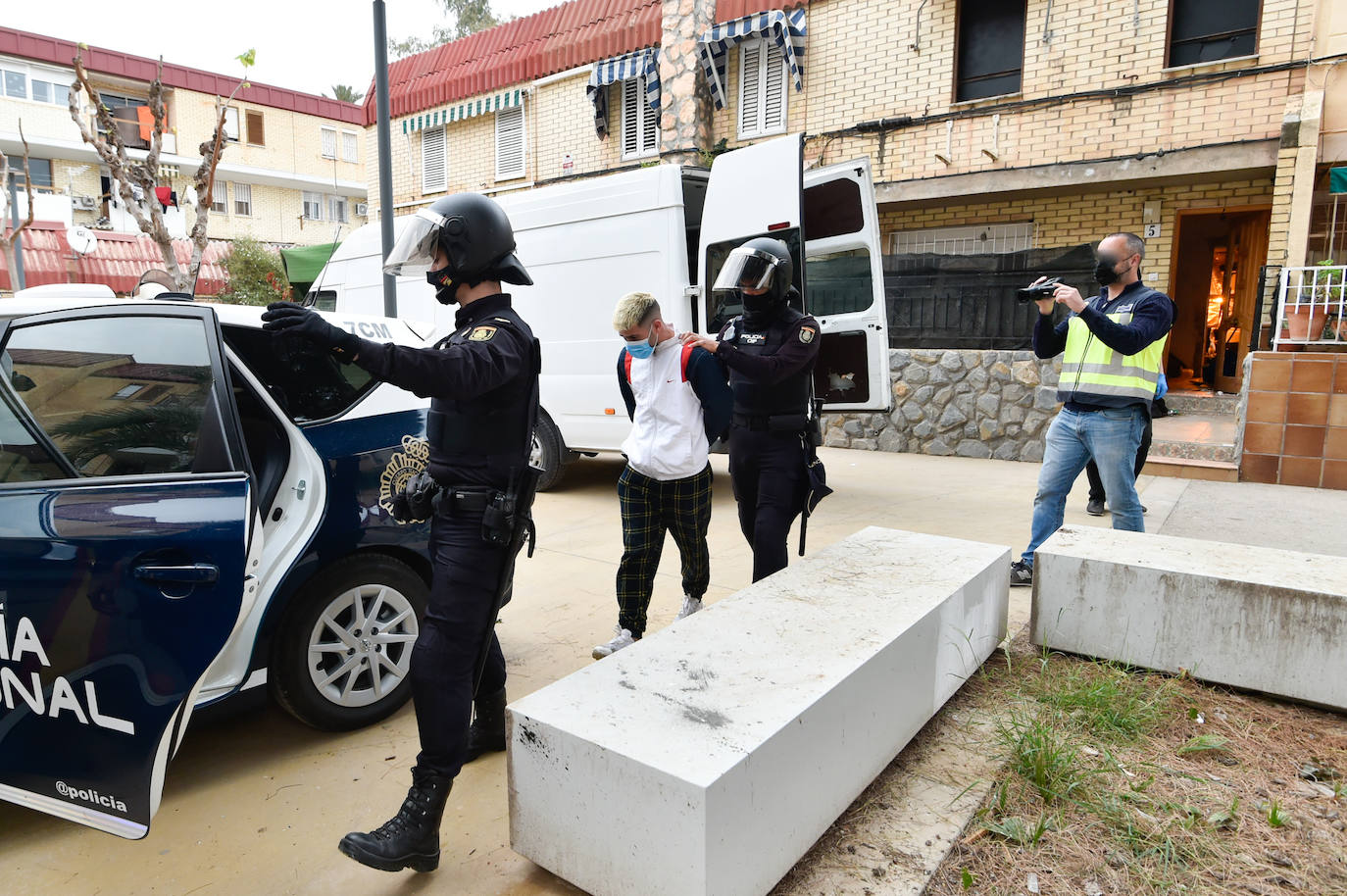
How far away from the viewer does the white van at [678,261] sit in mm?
6242

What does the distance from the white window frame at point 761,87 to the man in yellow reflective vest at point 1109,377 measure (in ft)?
31.7

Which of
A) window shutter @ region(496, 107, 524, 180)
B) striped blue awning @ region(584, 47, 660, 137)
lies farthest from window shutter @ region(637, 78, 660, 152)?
window shutter @ region(496, 107, 524, 180)

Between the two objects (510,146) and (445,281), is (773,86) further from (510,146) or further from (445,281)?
(445,281)

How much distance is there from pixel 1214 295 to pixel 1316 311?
7365mm

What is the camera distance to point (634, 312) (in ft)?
12.0

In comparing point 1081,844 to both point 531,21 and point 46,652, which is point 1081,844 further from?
point 531,21

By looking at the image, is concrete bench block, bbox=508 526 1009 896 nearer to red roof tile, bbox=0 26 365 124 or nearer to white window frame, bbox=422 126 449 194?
white window frame, bbox=422 126 449 194

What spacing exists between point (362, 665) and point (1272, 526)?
6.09m

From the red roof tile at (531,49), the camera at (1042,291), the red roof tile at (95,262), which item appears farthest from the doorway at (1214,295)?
the red roof tile at (95,262)

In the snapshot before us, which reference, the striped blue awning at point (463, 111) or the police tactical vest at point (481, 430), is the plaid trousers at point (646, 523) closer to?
the police tactical vest at point (481, 430)

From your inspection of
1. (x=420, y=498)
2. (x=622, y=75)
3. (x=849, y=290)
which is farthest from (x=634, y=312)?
(x=622, y=75)

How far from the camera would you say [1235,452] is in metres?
7.72

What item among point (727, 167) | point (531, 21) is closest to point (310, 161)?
point (531, 21)

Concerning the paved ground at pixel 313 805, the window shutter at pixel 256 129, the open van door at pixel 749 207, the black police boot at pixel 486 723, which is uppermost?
the window shutter at pixel 256 129
